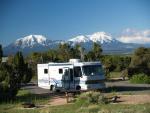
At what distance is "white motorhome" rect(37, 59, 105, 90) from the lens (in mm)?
30172

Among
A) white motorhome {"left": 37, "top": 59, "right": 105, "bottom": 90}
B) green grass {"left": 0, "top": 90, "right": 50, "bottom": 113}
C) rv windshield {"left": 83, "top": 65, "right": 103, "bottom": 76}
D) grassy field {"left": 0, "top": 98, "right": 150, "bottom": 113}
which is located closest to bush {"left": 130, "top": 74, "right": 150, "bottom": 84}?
white motorhome {"left": 37, "top": 59, "right": 105, "bottom": 90}

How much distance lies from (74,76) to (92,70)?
1.44 metres

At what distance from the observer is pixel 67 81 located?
31.6 meters

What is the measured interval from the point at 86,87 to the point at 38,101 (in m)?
4.34

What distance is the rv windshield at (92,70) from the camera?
30359 millimetres

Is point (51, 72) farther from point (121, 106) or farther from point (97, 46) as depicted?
point (97, 46)

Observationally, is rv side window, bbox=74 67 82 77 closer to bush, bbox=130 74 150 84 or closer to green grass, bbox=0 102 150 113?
green grass, bbox=0 102 150 113

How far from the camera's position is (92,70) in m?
30.5

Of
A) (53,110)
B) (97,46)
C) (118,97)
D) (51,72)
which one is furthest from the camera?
(97,46)

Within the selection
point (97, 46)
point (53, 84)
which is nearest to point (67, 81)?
point (53, 84)

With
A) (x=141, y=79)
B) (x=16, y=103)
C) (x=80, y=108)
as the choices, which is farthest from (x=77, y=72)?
(x=141, y=79)

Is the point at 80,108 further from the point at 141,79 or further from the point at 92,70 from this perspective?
the point at 141,79

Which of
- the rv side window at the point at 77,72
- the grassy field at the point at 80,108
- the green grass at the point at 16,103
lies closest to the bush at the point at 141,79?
the rv side window at the point at 77,72

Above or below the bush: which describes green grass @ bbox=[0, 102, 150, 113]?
below
